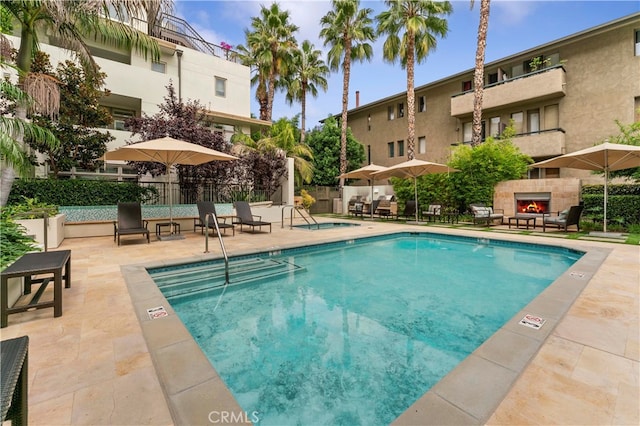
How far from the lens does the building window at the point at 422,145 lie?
2266 cm

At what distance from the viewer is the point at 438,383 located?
229 centimetres

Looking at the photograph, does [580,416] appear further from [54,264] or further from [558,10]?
[558,10]

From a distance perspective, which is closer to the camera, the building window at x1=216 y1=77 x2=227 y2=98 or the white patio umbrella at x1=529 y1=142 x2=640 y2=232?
the white patio umbrella at x1=529 y1=142 x2=640 y2=232

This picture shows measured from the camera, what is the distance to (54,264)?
11.2 ft

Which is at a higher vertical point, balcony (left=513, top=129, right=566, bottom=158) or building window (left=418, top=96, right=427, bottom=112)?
building window (left=418, top=96, right=427, bottom=112)

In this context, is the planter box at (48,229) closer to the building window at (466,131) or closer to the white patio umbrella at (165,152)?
the white patio umbrella at (165,152)

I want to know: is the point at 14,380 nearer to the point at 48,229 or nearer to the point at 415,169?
the point at 48,229

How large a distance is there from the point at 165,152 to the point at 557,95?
19.6 meters

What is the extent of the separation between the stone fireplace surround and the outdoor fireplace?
0.16 ft

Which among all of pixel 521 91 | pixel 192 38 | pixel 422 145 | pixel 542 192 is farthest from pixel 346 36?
pixel 542 192

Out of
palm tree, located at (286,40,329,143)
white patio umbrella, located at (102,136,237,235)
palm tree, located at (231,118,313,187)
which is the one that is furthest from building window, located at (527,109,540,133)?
white patio umbrella, located at (102,136,237,235)

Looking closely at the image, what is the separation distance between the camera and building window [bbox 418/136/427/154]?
892 inches

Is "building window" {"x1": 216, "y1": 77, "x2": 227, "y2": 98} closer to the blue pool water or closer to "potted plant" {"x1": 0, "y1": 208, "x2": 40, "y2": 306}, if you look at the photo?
the blue pool water

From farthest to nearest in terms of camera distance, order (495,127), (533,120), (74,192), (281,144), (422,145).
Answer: (422,145) → (495,127) → (281,144) → (533,120) → (74,192)
